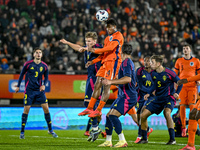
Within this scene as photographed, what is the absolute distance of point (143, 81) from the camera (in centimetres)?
1022

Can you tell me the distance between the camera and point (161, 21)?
2183cm

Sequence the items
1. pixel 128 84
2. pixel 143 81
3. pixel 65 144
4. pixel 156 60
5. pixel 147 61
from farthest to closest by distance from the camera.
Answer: pixel 143 81, pixel 147 61, pixel 156 60, pixel 65 144, pixel 128 84

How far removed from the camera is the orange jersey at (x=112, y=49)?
321 inches

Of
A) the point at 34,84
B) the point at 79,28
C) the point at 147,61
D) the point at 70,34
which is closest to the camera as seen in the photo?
the point at 147,61

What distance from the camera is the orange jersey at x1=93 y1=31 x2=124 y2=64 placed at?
816 cm

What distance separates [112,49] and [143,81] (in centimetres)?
237

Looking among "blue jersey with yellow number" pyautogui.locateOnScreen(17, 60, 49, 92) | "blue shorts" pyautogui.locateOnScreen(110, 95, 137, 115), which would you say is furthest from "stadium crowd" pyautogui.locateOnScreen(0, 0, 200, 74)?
"blue shorts" pyautogui.locateOnScreen(110, 95, 137, 115)

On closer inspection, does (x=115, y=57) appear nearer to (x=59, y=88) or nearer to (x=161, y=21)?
(x=59, y=88)

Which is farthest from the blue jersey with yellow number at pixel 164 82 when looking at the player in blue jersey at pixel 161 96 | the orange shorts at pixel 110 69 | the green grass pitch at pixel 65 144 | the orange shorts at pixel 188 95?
the orange shorts at pixel 188 95

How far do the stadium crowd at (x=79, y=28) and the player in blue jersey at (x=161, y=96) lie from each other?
7.37 metres

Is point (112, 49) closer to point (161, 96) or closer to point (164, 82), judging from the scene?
point (164, 82)

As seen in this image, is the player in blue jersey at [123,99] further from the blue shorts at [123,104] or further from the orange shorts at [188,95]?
the orange shorts at [188,95]

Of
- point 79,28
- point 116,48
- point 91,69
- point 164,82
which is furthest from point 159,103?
point 79,28

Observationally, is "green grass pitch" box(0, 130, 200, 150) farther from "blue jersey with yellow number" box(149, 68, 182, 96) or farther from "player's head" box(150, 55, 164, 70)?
"player's head" box(150, 55, 164, 70)
